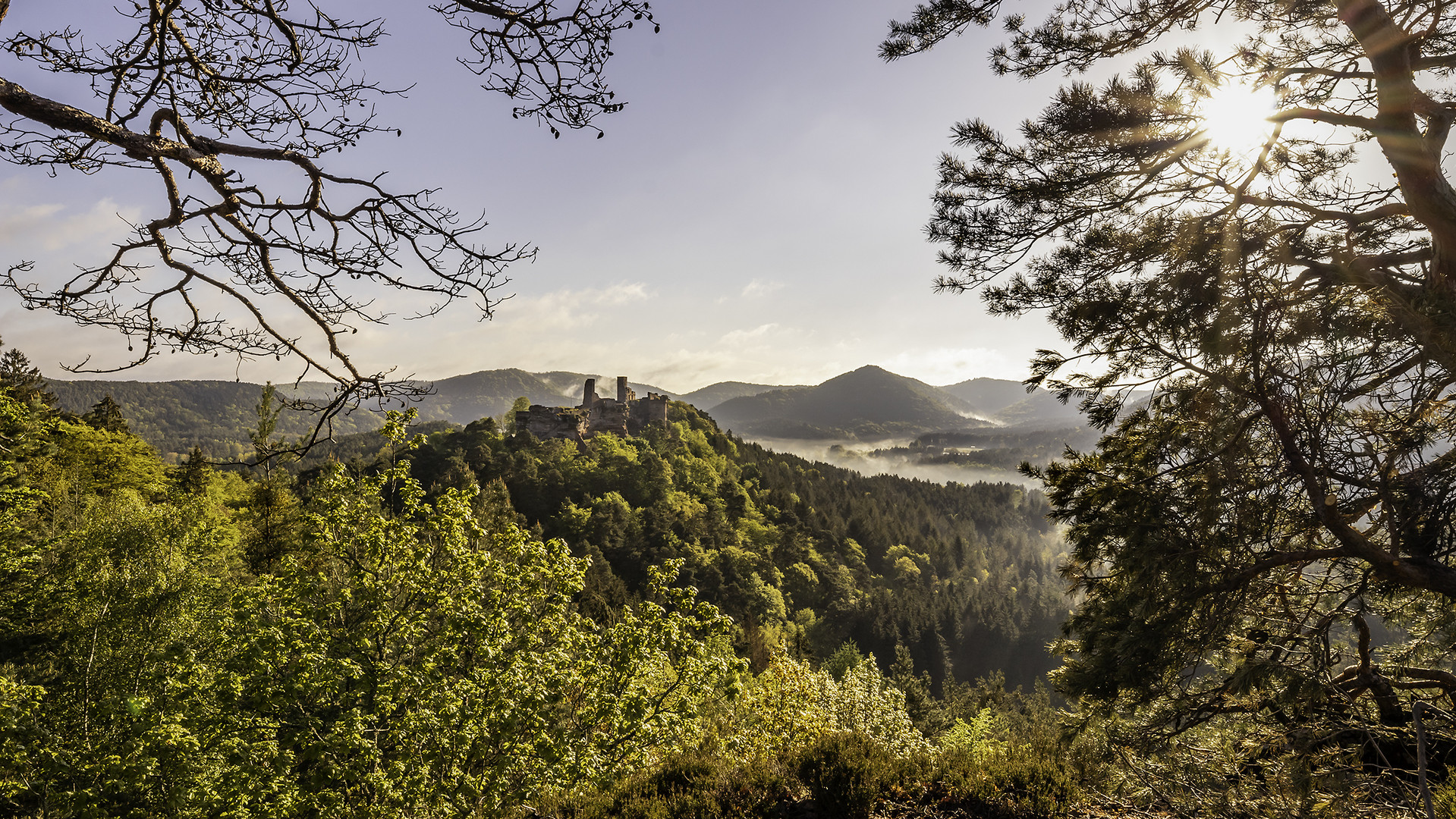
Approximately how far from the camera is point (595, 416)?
71.4 metres

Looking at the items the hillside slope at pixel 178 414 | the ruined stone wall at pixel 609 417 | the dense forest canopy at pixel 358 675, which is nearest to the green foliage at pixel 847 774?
the dense forest canopy at pixel 358 675

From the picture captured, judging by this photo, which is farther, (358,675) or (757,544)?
(757,544)

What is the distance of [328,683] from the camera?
8094mm

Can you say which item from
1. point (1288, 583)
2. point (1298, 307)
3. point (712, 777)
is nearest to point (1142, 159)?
point (1298, 307)

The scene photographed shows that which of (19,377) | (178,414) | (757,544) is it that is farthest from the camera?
(178,414)

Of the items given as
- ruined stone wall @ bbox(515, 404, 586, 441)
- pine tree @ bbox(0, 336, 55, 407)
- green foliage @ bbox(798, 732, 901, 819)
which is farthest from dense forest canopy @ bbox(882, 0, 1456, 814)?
ruined stone wall @ bbox(515, 404, 586, 441)

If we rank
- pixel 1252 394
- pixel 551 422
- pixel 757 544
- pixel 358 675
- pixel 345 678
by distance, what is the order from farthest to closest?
pixel 551 422
pixel 757 544
pixel 345 678
pixel 358 675
pixel 1252 394

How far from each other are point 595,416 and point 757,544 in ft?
78.5

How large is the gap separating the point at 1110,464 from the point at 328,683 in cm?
982

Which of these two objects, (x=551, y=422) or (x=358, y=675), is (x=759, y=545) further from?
(x=358, y=675)

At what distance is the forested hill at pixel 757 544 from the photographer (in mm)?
52312

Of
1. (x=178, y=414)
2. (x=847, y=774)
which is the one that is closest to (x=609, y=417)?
(x=847, y=774)

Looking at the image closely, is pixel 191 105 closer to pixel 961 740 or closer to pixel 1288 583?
pixel 1288 583

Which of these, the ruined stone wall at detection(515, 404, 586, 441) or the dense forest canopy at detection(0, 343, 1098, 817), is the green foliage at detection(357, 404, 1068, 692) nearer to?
the ruined stone wall at detection(515, 404, 586, 441)
